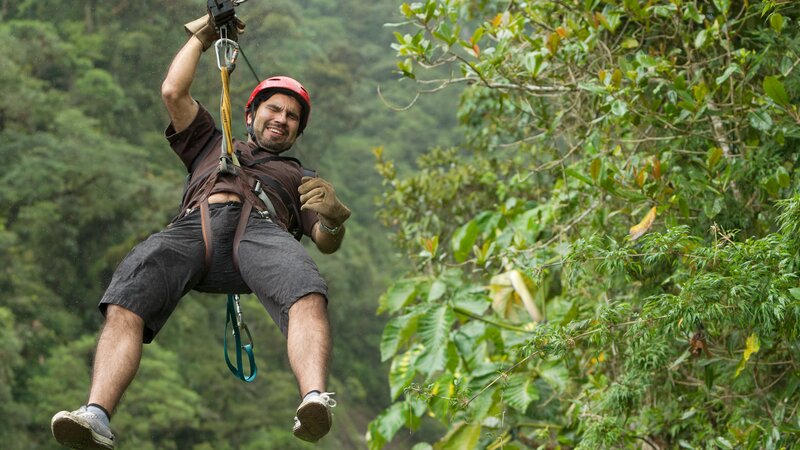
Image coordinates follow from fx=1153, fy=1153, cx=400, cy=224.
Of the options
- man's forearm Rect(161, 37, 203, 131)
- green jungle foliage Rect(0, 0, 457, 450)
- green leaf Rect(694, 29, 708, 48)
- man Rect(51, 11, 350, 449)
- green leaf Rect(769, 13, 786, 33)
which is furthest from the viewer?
green jungle foliage Rect(0, 0, 457, 450)

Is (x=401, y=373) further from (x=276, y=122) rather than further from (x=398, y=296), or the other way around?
(x=276, y=122)

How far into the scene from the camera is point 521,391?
5066 mm

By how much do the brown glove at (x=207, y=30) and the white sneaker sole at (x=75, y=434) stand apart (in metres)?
1.23

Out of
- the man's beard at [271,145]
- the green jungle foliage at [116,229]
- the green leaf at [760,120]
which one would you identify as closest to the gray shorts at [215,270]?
the man's beard at [271,145]

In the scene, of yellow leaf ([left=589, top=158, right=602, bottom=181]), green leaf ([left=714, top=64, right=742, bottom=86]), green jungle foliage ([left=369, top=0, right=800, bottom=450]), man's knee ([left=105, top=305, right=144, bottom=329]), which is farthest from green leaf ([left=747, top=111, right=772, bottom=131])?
man's knee ([left=105, top=305, right=144, bottom=329])

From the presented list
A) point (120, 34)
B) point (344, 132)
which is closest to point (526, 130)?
point (120, 34)

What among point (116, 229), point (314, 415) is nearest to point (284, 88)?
A: point (314, 415)

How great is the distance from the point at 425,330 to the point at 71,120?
50.5 ft

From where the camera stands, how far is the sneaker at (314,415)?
9.11 feet

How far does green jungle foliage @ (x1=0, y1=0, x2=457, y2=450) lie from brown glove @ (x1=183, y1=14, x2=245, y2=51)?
1127 cm

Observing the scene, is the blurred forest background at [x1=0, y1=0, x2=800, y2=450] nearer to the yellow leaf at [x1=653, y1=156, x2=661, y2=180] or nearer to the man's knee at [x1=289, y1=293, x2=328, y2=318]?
the yellow leaf at [x1=653, y1=156, x2=661, y2=180]

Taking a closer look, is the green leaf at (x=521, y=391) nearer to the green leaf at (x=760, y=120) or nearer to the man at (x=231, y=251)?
the green leaf at (x=760, y=120)

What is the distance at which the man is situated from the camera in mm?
2930

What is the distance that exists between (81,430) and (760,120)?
2.43 m
